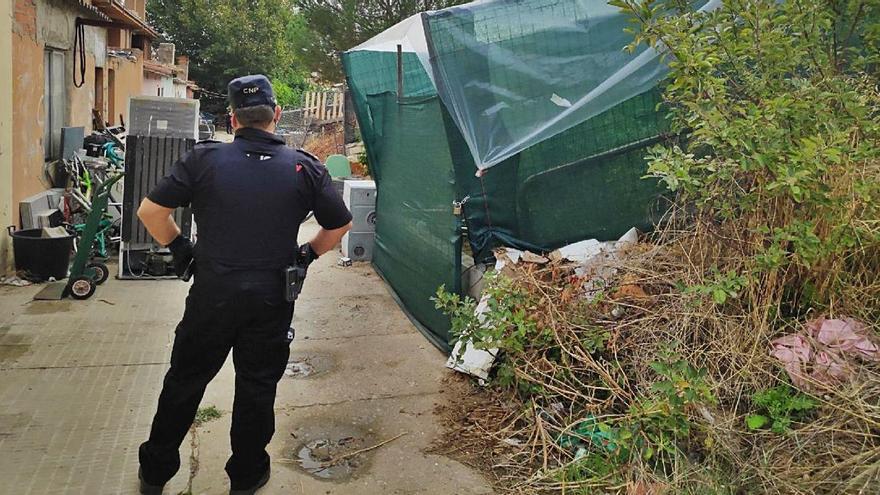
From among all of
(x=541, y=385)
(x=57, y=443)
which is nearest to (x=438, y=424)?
(x=541, y=385)

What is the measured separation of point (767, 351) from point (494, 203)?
2177 millimetres

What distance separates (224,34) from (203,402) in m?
33.5

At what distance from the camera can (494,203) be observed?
5.00 meters

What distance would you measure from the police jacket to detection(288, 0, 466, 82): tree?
39.7 feet

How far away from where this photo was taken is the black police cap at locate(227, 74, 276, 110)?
3.11 meters

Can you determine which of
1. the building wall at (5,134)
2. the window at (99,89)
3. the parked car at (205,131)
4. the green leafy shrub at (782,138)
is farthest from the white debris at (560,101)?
the window at (99,89)

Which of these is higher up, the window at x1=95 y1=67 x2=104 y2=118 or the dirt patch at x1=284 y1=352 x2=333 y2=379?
the window at x1=95 y1=67 x2=104 y2=118

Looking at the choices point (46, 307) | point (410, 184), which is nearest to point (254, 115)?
point (410, 184)

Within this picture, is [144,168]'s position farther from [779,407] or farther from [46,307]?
[779,407]

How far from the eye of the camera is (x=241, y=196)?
A: 301cm

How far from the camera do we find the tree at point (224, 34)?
3475cm

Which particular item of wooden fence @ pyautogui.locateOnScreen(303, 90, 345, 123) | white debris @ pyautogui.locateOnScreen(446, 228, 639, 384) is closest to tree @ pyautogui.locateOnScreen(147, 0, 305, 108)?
wooden fence @ pyautogui.locateOnScreen(303, 90, 345, 123)

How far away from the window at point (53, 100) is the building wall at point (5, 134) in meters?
1.36

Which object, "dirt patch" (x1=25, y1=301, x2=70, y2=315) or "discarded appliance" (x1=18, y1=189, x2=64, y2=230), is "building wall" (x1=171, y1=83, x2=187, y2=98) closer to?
"discarded appliance" (x1=18, y1=189, x2=64, y2=230)
